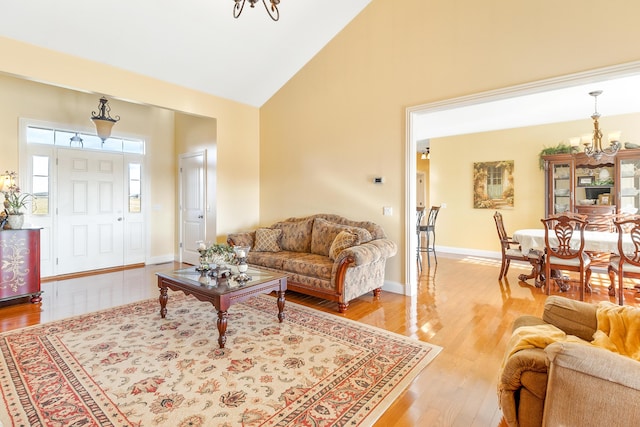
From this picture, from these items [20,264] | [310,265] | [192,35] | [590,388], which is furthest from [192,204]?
[590,388]

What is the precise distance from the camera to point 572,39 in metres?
3.17

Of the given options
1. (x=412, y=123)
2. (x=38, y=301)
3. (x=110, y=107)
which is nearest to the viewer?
(x=38, y=301)

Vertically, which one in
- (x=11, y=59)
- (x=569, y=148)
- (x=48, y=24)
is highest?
(x=48, y=24)

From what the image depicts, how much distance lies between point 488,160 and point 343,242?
482cm

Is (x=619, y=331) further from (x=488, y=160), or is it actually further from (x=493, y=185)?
(x=488, y=160)

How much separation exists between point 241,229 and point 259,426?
4.30 metres

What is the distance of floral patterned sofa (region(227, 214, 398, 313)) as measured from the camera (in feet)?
11.8

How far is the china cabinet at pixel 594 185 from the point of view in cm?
526

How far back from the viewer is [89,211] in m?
5.54

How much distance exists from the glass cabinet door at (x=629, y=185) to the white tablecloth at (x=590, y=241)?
1.55 m

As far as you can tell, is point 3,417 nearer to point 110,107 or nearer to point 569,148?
point 110,107

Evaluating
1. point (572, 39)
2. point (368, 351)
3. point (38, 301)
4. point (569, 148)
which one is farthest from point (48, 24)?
point (569, 148)

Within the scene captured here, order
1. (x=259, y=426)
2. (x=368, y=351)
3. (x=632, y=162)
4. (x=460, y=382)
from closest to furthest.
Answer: (x=259, y=426) → (x=460, y=382) → (x=368, y=351) → (x=632, y=162)

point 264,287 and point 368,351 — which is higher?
point 264,287
